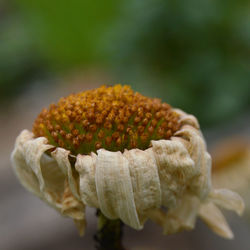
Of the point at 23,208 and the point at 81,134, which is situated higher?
the point at 23,208

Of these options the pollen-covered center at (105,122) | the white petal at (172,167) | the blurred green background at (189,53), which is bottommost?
the white petal at (172,167)

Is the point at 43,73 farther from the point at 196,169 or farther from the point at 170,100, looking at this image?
the point at 196,169

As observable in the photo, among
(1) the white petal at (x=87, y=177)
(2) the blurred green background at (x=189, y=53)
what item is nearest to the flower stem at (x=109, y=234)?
(1) the white petal at (x=87, y=177)

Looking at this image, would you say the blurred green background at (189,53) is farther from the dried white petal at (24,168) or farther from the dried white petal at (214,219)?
the dried white petal at (24,168)

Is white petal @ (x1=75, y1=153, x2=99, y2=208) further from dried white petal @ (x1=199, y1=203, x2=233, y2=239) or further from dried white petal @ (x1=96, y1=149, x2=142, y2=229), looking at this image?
dried white petal @ (x1=199, y1=203, x2=233, y2=239)

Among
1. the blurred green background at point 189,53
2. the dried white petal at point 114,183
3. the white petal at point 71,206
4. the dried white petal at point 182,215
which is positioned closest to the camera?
the dried white petal at point 114,183

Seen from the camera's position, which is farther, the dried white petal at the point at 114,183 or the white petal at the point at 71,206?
the white petal at the point at 71,206

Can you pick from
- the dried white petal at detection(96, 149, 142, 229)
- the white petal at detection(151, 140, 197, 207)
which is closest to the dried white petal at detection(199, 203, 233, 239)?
the white petal at detection(151, 140, 197, 207)

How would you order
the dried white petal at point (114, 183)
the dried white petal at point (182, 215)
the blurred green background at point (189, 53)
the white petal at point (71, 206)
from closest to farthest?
the dried white petal at point (114, 183)
the white petal at point (71, 206)
the dried white petal at point (182, 215)
the blurred green background at point (189, 53)

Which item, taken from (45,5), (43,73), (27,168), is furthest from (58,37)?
(27,168)
